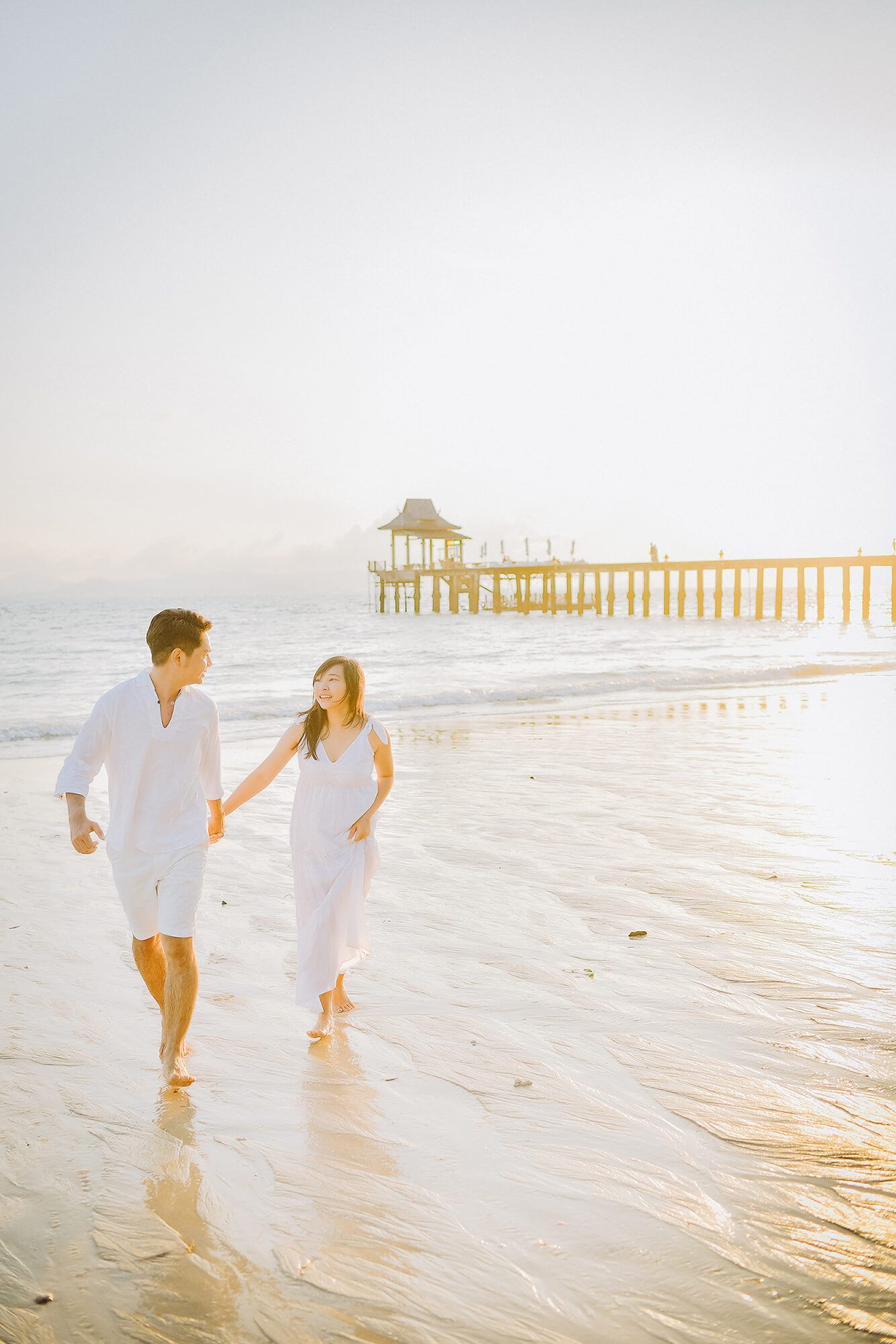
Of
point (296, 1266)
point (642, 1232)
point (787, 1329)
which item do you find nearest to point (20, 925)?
point (296, 1266)

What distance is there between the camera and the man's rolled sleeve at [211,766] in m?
3.17

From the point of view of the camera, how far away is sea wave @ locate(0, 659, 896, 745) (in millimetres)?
13344

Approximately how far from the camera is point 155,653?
3115 millimetres

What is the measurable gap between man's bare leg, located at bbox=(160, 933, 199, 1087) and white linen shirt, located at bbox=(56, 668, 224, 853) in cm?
34

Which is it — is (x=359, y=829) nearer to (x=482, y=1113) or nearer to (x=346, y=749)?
(x=346, y=749)

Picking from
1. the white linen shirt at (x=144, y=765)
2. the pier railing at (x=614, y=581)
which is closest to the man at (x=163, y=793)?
the white linen shirt at (x=144, y=765)

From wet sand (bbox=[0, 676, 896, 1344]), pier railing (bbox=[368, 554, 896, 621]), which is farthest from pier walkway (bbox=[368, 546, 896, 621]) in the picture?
wet sand (bbox=[0, 676, 896, 1344])

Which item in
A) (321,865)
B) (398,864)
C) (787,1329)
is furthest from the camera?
(398,864)

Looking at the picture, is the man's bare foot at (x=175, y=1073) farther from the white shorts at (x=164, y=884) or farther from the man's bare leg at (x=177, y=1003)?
the white shorts at (x=164, y=884)

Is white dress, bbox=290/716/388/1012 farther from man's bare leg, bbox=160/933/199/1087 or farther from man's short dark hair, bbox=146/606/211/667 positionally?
man's short dark hair, bbox=146/606/211/667

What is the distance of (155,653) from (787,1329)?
8.20 ft

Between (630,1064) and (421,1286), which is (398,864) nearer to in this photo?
(630,1064)

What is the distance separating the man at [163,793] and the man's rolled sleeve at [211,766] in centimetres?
3

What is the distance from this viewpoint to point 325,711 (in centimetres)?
A: 352
